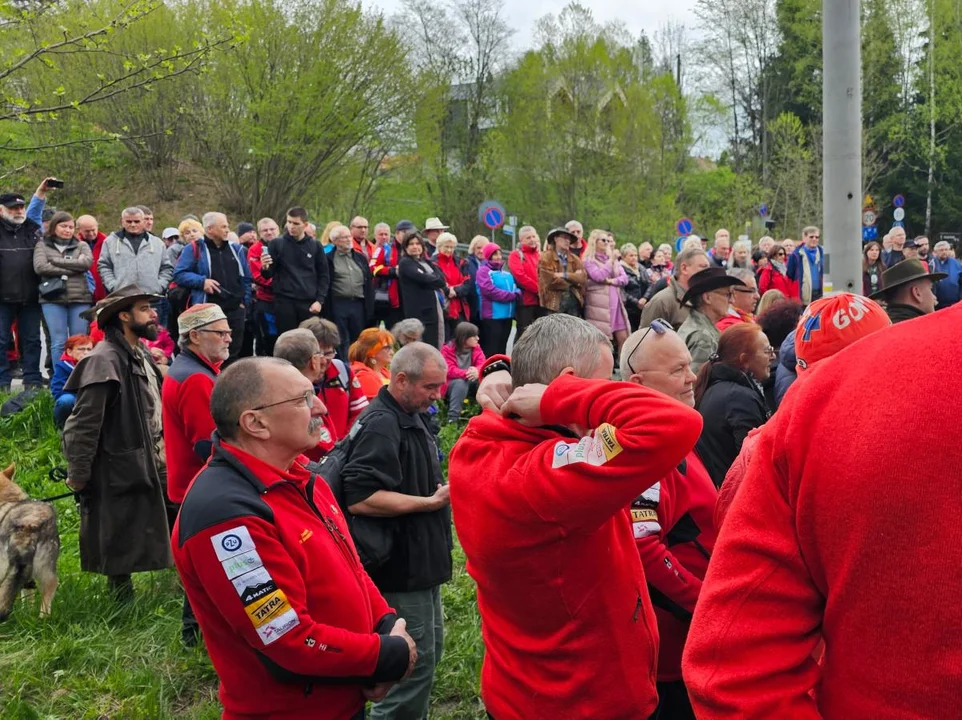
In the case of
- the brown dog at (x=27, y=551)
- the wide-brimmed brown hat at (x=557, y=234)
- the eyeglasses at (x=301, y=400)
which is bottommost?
the brown dog at (x=27, y=551)

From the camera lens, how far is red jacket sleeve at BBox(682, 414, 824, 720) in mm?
1318

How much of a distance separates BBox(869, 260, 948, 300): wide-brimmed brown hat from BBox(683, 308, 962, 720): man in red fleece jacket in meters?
4.92

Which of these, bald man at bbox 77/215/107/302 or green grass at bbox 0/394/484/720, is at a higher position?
bald man at bbox 77/215/107/302

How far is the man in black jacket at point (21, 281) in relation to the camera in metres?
9.66

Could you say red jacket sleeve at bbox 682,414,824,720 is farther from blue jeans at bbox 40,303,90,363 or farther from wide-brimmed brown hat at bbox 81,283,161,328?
blue jeans at bbox 40,303,90,363

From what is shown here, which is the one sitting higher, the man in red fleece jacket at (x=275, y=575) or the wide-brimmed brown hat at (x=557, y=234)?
the wide-brimmed brown hat at (x=557, y=234)

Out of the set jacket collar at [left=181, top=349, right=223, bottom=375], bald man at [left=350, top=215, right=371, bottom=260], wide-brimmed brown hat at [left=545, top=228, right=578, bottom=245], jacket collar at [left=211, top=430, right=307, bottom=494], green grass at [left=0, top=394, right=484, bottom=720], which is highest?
bald man at [left=350, top=215, right=371, bottom=260]

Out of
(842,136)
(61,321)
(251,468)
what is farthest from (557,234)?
(251,468)

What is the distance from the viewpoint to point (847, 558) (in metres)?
1.27

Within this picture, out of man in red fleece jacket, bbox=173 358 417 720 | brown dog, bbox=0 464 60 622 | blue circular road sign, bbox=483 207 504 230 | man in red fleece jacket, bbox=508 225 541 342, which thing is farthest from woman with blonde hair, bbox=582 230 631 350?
man in red fleece jacket, bbox=173 358 417 720

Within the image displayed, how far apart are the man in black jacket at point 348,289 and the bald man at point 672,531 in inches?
294

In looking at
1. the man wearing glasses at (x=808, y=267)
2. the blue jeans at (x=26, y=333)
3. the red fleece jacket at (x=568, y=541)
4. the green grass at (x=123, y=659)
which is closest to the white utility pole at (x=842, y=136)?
the green grass at (x=123, y=659)

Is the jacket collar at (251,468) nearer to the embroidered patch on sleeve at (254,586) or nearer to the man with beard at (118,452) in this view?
the embroidered patch on sleeve at (254,586)

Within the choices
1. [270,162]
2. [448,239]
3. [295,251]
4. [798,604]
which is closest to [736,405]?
[798,604]
